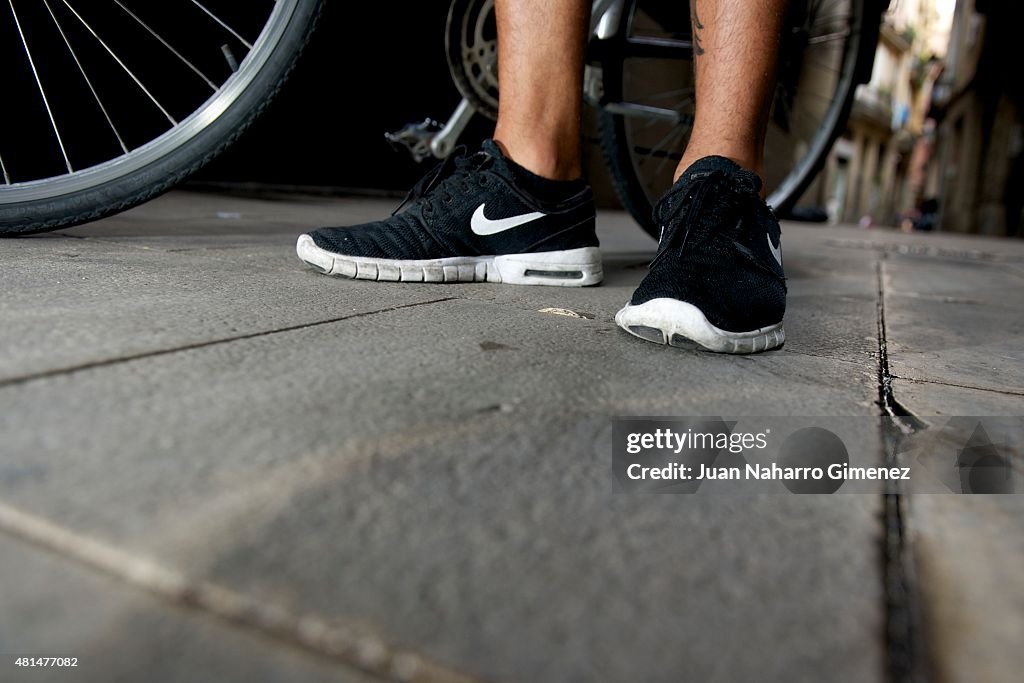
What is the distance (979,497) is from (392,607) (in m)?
0.44

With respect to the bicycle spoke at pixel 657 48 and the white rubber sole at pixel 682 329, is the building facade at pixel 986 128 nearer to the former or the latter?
the bicycle spoke at pixel 657 48

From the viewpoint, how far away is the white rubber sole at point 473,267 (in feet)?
3.91

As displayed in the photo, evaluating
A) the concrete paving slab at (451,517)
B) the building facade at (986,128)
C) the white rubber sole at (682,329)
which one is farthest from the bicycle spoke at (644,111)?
the building facade at (986,128)

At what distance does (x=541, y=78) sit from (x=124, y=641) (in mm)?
1081

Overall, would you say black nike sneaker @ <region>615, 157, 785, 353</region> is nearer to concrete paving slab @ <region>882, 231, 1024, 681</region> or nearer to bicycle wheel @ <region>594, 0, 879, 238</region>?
concrete paving slab @ <region>882, 231, 1024, 681</region>

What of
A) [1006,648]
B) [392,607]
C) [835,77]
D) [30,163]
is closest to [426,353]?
[392,607]

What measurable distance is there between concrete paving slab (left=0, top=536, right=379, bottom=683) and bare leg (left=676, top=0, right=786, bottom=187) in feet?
3.24

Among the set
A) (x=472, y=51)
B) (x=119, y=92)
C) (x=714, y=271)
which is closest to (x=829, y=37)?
(x=472, y=51)

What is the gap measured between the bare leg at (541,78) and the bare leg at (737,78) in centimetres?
21

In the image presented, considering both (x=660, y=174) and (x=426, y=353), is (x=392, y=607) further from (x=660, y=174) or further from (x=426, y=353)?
(x=660, y=174)

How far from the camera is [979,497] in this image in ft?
1.72

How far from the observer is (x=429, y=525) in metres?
0.42

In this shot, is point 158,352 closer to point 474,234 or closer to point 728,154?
point 474,234

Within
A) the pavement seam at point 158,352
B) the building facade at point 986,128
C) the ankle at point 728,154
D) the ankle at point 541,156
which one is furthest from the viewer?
the building facade at point 986,128
